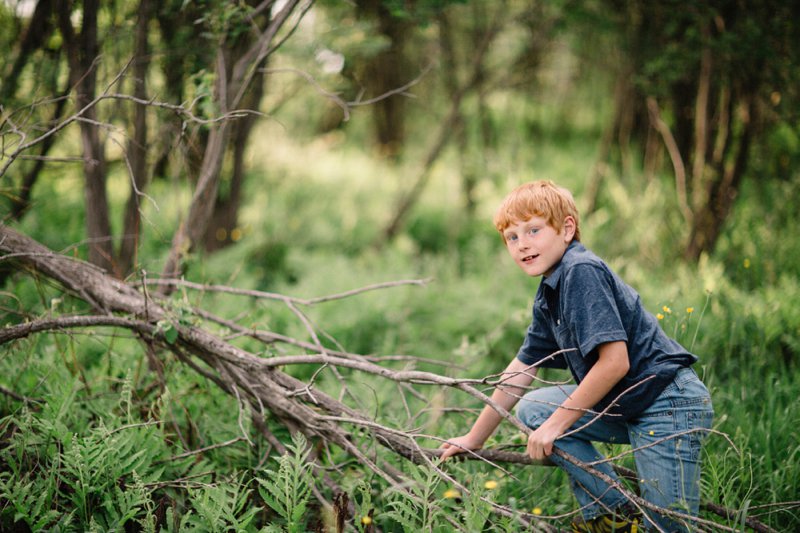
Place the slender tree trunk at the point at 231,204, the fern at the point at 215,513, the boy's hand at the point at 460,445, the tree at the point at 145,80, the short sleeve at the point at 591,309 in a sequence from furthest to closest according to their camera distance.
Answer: the slender tree trunk at the point at 231,204, the tree at the point at 145,80, the boy's hand at the point at 460,445, the fern at the point at 215,513, the short sleeve at the point at 591,309

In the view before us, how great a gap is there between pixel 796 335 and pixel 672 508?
2201mm

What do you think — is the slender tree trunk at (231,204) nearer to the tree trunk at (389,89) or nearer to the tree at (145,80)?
the tree at (145,80)

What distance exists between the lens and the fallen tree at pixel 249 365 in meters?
2.24

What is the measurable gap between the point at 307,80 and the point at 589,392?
434 centimetres

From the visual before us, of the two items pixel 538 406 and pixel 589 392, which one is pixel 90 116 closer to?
pixel 538 406

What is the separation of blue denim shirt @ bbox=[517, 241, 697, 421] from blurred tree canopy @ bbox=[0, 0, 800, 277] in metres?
1.33

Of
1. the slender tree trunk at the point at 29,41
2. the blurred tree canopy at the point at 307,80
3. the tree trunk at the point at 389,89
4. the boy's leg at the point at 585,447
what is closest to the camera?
the boy's leg at the point at 585,447

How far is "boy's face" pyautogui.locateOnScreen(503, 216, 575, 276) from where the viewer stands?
218 centimetres

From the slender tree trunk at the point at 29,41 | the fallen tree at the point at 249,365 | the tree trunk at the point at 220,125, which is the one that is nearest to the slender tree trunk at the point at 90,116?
the tree trunk at the point at 220,125

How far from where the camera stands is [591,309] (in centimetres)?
196

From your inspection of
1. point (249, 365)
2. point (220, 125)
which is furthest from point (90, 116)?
point (249, 365)

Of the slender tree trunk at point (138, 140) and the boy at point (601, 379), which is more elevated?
the slender tree trunk at point (138, 140)

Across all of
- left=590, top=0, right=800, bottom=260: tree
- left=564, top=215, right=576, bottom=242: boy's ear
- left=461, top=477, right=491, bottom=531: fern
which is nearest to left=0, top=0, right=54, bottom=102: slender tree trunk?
left=564, top=215, right=576, bottom=242: boy's ear

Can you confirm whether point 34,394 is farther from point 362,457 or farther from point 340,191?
point 340,191
